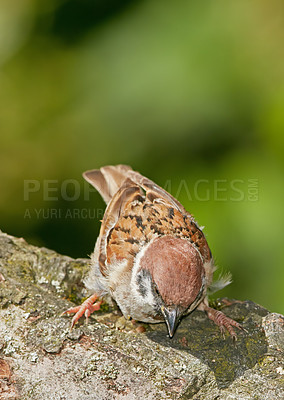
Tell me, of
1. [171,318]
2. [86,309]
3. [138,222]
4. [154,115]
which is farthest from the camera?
[154,115]

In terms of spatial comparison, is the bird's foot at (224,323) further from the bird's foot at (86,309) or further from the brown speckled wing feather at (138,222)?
the bird's foot at (86,309)

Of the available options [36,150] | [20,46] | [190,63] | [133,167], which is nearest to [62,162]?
[36,150]

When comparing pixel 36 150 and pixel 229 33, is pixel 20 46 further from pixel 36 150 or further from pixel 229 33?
pixel 229 33

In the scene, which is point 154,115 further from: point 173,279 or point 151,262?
point 173,279

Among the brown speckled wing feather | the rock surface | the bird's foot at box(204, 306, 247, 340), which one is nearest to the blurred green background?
the brown speckled wing feather

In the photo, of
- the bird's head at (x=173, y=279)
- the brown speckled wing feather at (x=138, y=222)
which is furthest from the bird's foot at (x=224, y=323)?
the brown speckled wing feather at (x=138, y=222)

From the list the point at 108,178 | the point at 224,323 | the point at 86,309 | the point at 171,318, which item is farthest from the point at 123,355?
the point at 108,178

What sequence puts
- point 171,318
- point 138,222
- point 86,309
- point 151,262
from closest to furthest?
point 171,318 → point 86,309 → point 151,262 → point 138,222
